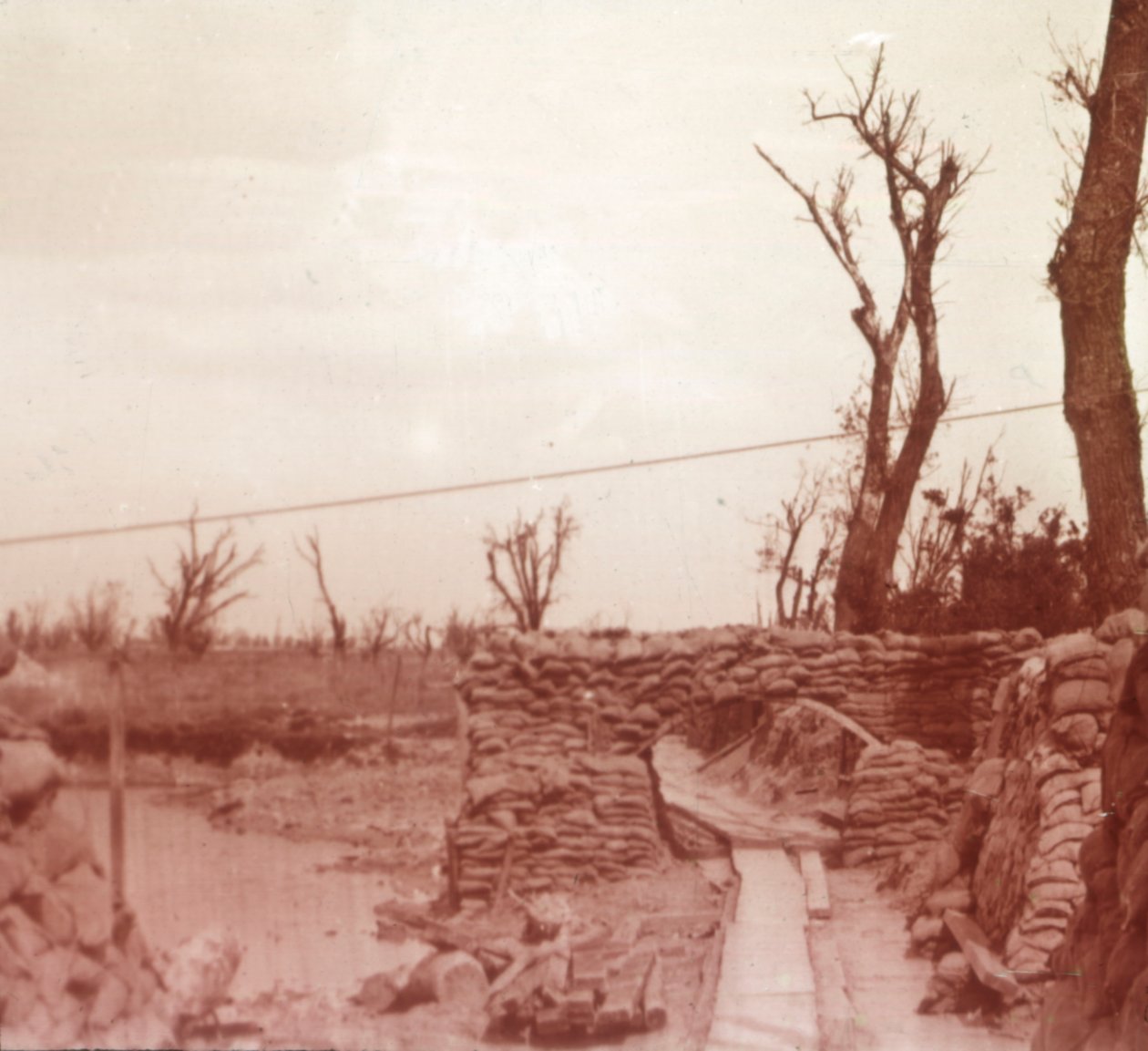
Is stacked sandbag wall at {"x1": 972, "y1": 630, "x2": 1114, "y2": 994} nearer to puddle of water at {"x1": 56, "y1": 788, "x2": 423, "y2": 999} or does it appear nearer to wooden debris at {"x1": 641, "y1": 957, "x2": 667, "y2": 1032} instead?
wooden debris at {"x1": 641, "y1": 957, "x2": 667, "y2": 1032}

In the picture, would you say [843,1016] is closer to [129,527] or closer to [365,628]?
[365,628]

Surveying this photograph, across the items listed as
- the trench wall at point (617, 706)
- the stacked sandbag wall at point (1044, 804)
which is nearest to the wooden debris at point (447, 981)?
the trench wall at point (617, 706)

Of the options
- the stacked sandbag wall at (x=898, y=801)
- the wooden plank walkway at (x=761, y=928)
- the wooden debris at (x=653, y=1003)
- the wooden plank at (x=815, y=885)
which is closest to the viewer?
the wooden plank walkway at (x=761, y=928)

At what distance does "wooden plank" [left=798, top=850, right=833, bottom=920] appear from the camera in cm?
679

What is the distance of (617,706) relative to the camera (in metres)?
7.67

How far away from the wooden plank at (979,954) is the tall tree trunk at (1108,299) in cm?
191

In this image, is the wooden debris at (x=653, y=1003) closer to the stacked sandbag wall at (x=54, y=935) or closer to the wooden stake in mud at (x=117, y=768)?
the stacked sandbag wall at (x=54, y=935)

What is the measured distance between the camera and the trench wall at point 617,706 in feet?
22.8

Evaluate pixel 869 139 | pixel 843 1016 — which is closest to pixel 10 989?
pixel 843 1016

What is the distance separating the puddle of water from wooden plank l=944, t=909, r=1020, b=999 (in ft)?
7.79

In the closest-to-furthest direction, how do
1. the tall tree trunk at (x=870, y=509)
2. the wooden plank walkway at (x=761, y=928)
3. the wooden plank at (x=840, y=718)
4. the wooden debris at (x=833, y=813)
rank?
1. the wooden plank walkway at (x=761, y=928)
2. the tall tree trunk at (x=870, y=509)
3. the wooden plank at (x=840, y=718)
4. the wooden debris at (x=833, y=813)

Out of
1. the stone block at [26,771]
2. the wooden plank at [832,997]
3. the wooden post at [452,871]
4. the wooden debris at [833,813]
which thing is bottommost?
the wooden plank at [832,997]

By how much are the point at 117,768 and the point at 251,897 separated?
2.72 feet

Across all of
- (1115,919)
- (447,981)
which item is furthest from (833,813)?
(1115,919)
